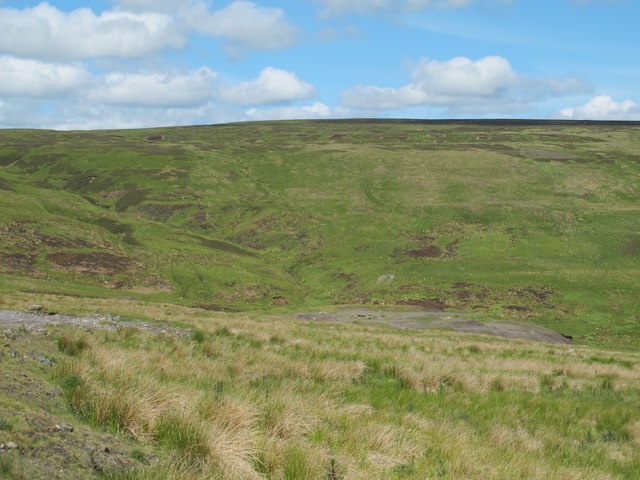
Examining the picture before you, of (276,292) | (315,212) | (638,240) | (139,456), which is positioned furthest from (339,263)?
(139,456)

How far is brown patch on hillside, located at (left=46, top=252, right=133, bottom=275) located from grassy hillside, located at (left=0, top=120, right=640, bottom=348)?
30 cm

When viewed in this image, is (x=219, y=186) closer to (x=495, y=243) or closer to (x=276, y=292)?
(x=276, y=292)

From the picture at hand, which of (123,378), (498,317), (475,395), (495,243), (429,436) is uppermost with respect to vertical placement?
(123,378)

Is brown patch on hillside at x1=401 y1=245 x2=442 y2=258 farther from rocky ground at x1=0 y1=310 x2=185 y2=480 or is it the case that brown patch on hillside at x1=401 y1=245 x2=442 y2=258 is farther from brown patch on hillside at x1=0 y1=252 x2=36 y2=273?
rocky ground at x1=0 y1=310 x2=185 y2=480

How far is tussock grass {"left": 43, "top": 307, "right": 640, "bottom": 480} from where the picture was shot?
607 cm

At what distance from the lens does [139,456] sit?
561 centimetres

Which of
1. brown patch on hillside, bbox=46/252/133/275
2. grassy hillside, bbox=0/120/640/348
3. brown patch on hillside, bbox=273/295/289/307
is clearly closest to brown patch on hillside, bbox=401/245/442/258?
grassy hillside, bbox=0/120/640/348

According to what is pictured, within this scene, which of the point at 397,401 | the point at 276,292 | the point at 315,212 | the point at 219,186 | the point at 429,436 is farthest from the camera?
the point at 219,186

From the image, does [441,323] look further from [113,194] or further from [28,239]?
[113,194]

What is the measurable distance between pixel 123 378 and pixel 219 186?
122542mm

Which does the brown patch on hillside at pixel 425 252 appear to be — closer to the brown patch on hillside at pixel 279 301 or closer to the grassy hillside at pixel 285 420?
the brown patch on hillside at pixel 279 301

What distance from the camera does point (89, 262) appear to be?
65.9 metres

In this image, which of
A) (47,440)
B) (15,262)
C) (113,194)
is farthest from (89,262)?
(47,440)

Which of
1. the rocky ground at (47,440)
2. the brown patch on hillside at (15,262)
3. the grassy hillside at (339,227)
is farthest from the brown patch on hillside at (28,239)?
the rocky ground at (47,440)
